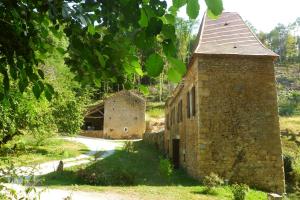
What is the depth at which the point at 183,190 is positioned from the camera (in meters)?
12.4

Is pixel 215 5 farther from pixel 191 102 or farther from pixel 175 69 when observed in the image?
pixel 191 102

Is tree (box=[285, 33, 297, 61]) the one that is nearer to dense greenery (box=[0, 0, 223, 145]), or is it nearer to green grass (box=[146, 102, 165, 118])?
green grass (box=[146, 102, 165, 118])

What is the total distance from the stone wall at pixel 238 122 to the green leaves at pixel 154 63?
12.5 metres

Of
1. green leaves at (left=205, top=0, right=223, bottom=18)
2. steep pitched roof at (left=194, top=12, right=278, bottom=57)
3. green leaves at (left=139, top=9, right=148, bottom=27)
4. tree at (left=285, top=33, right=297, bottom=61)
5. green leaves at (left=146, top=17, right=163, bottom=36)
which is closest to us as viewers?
green leaves at (left=205, top=0, right=223, bottom=18)

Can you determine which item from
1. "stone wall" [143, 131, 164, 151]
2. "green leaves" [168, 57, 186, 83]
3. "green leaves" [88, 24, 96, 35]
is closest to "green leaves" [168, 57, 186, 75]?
"green leaves" [168, 57, 186, 83]

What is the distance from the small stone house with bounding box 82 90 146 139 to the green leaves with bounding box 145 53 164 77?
142 ft

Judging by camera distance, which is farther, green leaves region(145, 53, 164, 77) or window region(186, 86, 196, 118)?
window region(186, 86, 196, 118)

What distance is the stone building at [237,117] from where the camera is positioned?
14.0m

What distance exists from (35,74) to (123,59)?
0.62 metres

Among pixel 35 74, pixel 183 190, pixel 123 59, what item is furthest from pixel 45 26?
pixel 183 190

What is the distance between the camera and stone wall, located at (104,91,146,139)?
44.6m

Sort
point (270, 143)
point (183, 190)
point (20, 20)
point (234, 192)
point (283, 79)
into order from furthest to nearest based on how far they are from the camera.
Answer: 1. point (283, 79)
2. point (270, 143)
3. point (183, 190)
4. point (234, 192)
5. point (20, 20)

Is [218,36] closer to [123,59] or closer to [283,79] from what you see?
[123,59]

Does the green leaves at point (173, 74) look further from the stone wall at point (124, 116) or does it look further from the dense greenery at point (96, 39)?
the stone wall at point (124, 116)
